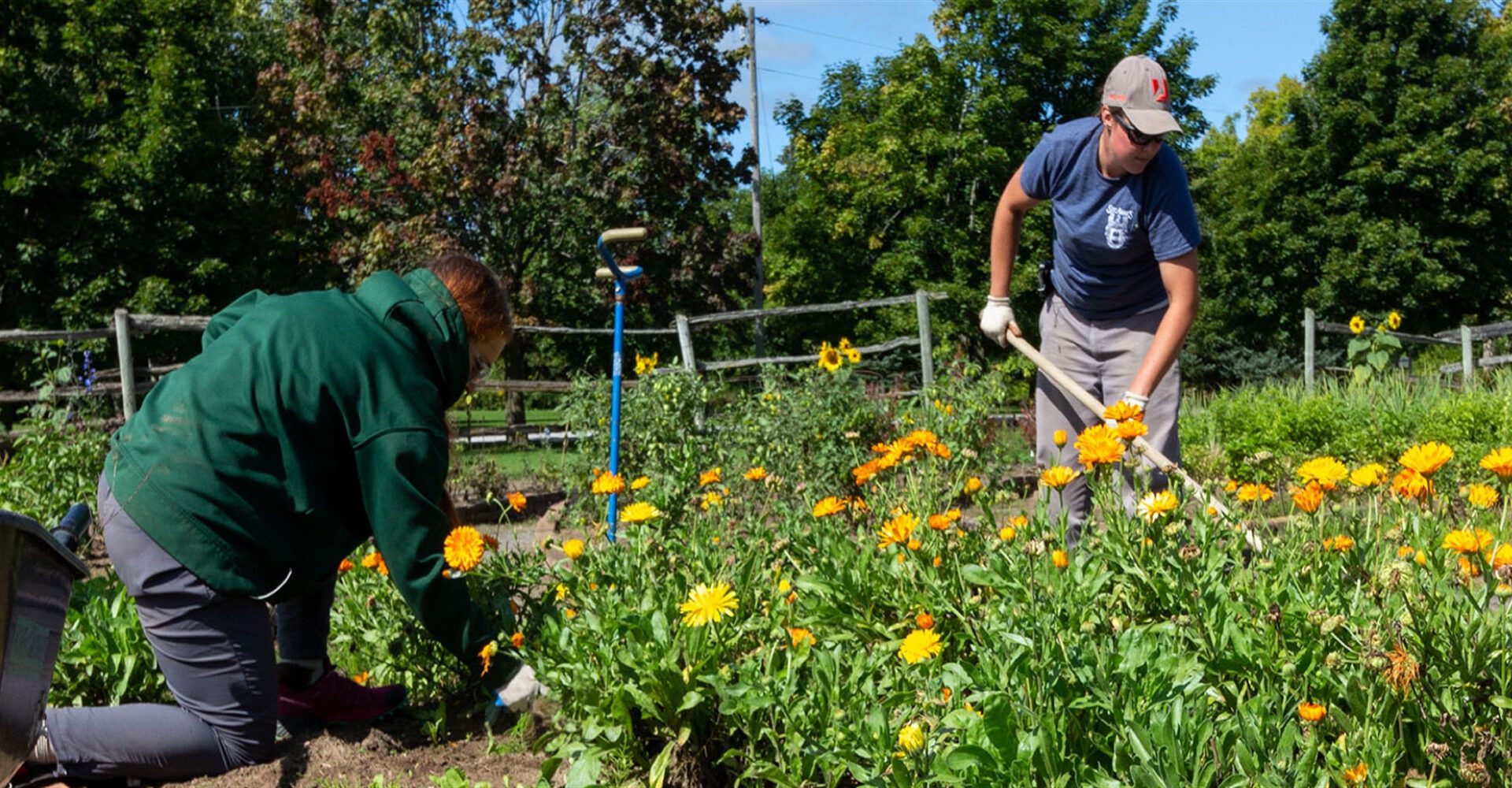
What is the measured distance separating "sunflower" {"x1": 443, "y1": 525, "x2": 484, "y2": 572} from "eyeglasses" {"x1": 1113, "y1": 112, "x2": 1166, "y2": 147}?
195 centimetres

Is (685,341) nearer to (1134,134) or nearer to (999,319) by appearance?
(999,319)

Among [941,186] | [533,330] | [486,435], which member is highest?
[941,186]

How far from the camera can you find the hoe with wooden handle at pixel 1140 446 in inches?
98.4

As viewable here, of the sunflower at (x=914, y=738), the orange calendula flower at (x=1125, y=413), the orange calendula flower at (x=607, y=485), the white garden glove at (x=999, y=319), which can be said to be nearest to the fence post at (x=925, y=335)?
the white garden glove at (x=999, y=319)

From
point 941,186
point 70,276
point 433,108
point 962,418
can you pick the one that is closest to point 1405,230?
point 941,186

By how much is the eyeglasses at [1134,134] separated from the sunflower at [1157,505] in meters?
1.21

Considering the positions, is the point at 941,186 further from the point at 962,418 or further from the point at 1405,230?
the point at 962,418

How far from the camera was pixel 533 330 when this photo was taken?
31.2 feet

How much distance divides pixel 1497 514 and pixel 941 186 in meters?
19.0

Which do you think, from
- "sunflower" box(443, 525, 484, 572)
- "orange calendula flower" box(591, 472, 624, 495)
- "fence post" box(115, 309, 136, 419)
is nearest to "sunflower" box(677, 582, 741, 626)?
"sunflower" box(443, 525, 484, 572)

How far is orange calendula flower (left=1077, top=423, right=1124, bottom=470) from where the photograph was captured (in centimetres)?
244

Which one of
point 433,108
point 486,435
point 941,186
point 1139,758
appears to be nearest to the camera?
point 1139,758

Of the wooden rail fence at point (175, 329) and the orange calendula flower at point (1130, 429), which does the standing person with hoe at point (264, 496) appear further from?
the wooden rail fence at point (175, 329)

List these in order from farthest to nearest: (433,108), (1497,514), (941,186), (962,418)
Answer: (941,186), (433,108), (962,418), (1497,514)
